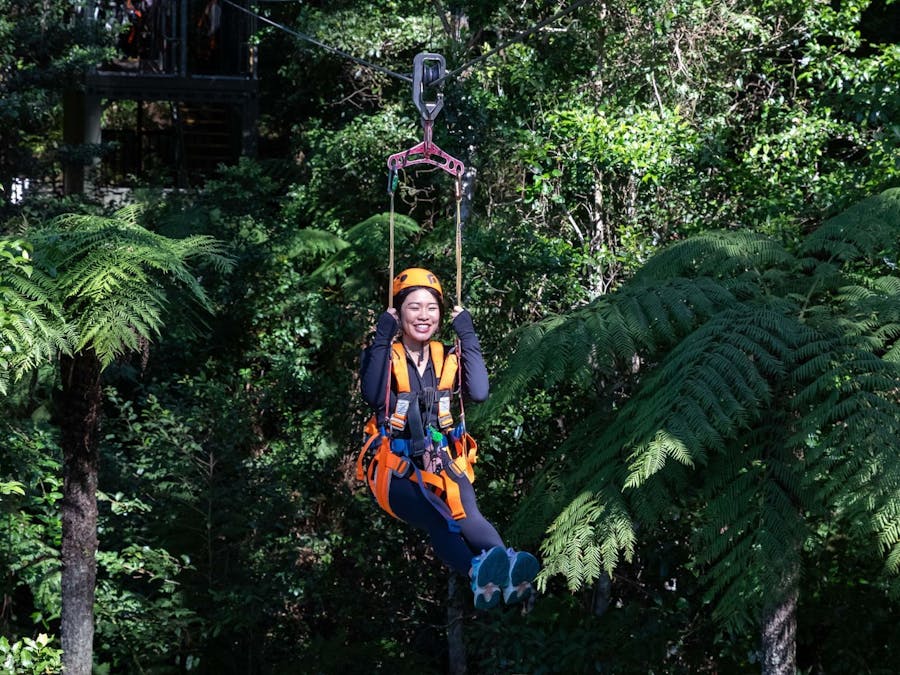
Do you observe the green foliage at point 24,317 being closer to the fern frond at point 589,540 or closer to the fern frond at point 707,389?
the fern frond at point 589,540

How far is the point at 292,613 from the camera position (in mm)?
10344

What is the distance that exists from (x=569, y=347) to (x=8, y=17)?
8081 mm

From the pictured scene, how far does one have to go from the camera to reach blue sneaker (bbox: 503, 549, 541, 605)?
17.4ft

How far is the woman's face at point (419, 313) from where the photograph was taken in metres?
5.53

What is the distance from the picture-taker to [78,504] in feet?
23.5

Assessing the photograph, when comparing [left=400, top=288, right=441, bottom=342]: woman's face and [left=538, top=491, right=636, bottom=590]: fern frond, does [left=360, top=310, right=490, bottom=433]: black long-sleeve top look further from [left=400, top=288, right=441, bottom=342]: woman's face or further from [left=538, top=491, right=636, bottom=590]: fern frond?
[left=538, top=491, right=636, bottom=590]: fern frond

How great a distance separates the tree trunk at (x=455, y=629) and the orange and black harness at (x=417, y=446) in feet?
13.2

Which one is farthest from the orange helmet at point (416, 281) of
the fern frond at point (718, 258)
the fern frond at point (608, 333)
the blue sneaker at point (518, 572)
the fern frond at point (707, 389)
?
the fern frond at point (718, 258)

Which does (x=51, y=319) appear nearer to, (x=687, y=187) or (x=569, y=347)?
(x=569, y=347)

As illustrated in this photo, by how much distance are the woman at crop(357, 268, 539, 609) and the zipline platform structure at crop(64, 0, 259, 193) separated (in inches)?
331

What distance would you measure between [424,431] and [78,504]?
2619 mm

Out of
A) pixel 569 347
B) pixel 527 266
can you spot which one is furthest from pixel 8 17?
pixel 569 347

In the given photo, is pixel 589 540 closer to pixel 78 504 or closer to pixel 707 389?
pixel 707 389

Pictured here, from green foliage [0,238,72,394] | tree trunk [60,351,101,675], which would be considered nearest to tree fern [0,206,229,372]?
green foliage [0,238,72,394]
